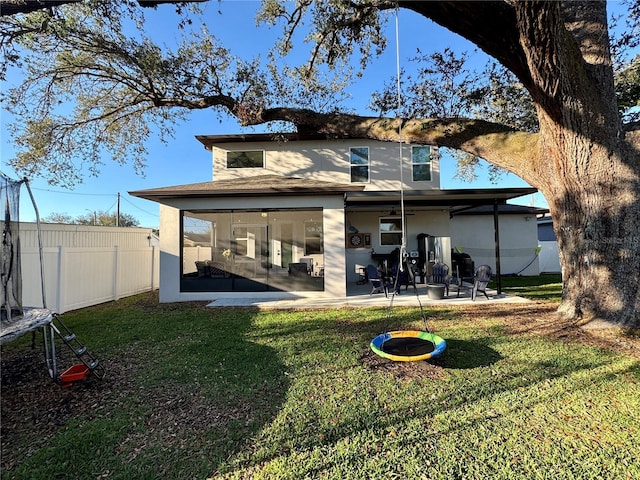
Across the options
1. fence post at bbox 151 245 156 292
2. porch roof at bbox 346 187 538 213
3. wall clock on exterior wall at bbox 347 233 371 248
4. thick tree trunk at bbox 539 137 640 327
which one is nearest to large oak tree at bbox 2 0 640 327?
thick tree trunk at bbox 539 137 640 327

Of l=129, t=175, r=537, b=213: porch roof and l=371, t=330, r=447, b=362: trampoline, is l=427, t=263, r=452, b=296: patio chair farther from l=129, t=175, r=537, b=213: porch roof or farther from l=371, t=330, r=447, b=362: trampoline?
l=371, t=330, r=447, b=362: trampoline

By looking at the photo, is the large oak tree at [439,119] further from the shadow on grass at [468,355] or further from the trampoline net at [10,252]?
the trampoline net at [10,252]

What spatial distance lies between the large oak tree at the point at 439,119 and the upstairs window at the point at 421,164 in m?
4.26

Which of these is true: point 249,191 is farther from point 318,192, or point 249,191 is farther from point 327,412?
point 327,412

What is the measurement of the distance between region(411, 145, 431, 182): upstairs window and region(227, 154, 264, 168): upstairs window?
6132 mm

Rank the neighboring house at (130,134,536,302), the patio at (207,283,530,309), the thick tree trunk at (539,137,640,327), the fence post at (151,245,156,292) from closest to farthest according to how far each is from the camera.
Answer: the thick tree trunk at (539,137,640,327)
the patio at (207,283,530,309)
the neighboring house at (130,134,536,302)
the fence post at (151,245,156,292)

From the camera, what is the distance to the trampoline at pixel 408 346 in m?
3.77

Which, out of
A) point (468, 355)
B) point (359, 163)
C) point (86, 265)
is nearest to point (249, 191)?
point (86, 265)

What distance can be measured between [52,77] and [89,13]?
2391 millimetres

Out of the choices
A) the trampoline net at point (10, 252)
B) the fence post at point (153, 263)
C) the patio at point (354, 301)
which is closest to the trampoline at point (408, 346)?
the patio at point (354, 301)

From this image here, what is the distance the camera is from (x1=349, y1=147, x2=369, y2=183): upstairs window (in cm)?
1205

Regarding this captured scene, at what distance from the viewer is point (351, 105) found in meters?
9.71

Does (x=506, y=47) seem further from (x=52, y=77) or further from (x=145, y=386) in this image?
(x=52, y=77)

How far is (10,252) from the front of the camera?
153 inches
